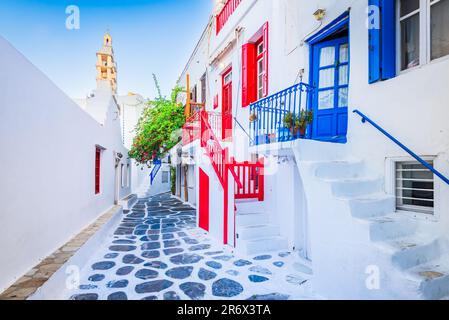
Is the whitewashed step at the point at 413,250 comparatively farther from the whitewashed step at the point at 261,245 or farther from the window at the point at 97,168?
the window at the point at 97,168

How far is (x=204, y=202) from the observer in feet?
24.9

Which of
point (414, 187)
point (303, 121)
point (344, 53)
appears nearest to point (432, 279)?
point (414, 187)

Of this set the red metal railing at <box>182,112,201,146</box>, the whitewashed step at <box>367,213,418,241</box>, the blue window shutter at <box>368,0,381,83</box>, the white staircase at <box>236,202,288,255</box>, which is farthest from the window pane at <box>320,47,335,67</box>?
the red metal railing at <box>182,112,201,146</box>

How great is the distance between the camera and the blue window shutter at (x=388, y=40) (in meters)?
3.71

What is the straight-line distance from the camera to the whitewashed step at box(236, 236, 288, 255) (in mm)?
5172

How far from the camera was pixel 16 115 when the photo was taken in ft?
10.5

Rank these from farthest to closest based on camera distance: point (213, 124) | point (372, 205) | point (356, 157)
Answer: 1. point (213, 124)
2. point (356, 157)
3. point (372, 205)

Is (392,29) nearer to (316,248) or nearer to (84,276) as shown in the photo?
(316,248)

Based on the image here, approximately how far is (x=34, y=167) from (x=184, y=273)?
9.41ft

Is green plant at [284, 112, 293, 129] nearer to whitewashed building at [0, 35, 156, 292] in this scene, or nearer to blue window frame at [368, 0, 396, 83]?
blue window frame at [368, 0, 396, 83]

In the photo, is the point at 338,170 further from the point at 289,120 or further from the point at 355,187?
the point at 289,120

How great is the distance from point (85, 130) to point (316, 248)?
20.0 feet

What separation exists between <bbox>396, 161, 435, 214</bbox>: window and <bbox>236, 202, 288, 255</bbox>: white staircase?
2543 mm
